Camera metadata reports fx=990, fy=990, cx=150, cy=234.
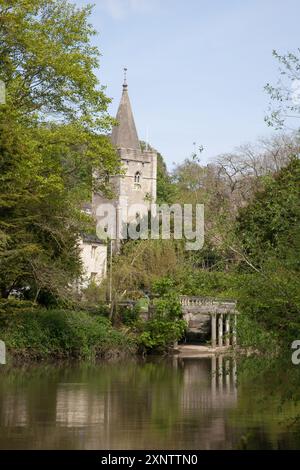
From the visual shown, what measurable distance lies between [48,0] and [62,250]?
973 cm

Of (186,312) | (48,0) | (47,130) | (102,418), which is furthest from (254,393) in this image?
(186,312)

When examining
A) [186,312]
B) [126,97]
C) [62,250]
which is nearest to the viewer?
[62,250]

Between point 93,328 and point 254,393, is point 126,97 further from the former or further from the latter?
point 254,393

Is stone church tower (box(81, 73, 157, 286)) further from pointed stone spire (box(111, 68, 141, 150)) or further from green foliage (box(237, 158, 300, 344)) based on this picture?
green foliage (box(237, 158, 300, 344))

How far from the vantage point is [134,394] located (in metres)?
26.8

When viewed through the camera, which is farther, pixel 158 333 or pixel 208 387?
pixel 158 333

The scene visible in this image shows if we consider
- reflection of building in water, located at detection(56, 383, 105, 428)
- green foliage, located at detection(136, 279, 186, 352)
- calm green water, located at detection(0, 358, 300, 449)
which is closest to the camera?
calm green water, located at detection(0, 358, 300, 449)

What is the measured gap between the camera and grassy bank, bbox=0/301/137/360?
36.9 meters

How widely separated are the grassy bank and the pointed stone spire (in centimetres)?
5197

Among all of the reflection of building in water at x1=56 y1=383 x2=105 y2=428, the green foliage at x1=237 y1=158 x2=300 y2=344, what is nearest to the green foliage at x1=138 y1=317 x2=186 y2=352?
the reflection of building in water at x1=56 y1=383 x2=105 y2=428

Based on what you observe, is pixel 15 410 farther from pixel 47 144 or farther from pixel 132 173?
pixel 132 173

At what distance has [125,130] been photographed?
98938 mm

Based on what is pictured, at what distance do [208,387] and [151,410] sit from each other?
23.8 feet

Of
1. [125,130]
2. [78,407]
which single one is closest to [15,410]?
[78,407]
